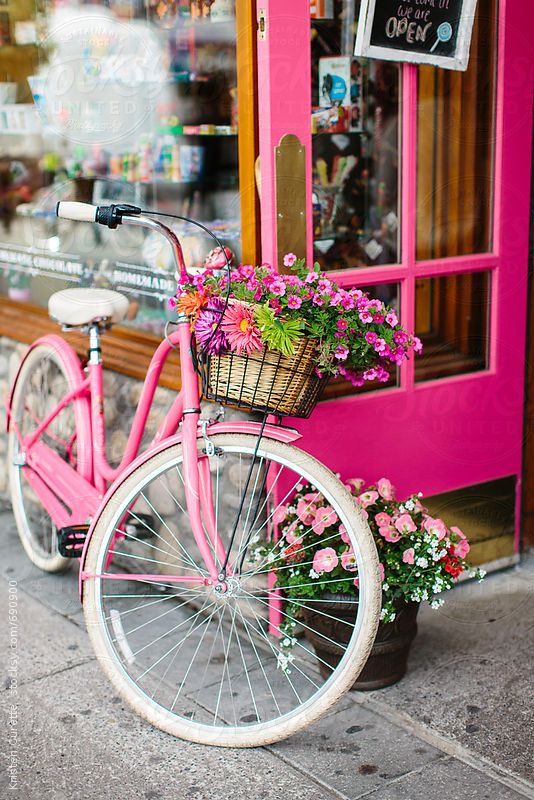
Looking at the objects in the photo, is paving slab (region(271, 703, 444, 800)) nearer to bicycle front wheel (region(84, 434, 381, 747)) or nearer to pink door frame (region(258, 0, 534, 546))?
bicycle front wheel (region(84, 434, 381, 747))

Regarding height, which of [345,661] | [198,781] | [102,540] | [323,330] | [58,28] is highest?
[58,28]

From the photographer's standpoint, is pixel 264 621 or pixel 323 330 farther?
pixel 264 621

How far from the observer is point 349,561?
2732mm

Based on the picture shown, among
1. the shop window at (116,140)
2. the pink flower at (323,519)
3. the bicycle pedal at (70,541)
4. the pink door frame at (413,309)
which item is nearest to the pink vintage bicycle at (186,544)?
the bicycle pedal at (70,541)

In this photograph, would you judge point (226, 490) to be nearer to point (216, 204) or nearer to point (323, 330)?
point (323, 330)

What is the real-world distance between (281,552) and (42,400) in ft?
5.64

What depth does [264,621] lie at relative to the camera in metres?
3.30

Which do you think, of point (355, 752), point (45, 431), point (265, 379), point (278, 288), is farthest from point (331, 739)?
point (45, 431)

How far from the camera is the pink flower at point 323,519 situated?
279cm

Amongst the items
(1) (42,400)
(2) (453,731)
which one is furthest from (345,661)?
(1) (42,400)

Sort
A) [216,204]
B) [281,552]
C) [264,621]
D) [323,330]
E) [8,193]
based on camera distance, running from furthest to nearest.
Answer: [8,193] < [216,204] < [264,621] < [281,552] < [323,330]

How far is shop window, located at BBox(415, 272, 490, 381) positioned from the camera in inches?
132

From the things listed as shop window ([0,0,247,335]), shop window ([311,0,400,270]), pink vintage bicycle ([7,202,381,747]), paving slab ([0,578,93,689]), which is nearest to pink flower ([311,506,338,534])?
pink vintage bicycle ([7,202,381,747])

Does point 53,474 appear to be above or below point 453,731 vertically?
above
